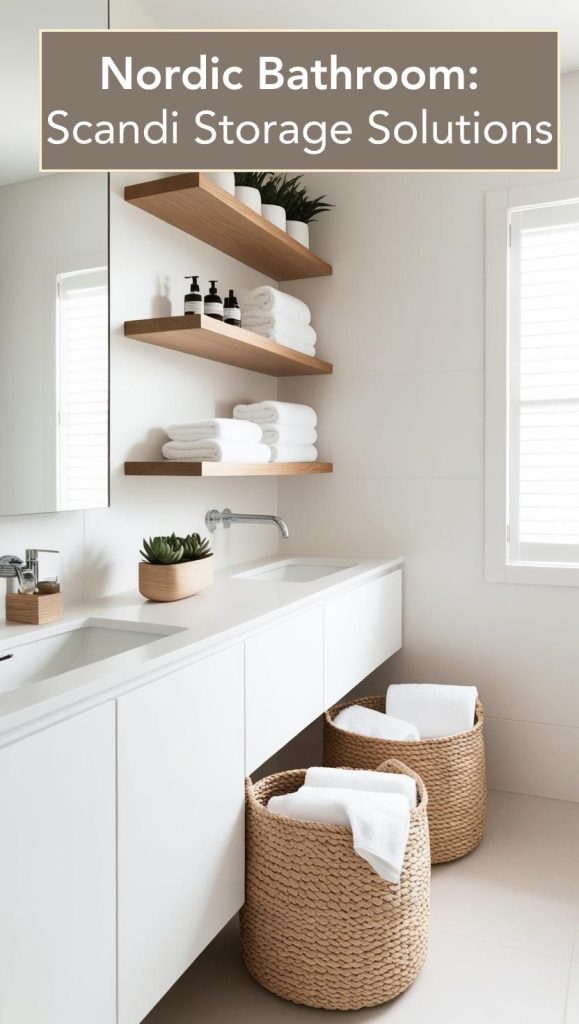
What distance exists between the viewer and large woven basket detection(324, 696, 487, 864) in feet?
7.10

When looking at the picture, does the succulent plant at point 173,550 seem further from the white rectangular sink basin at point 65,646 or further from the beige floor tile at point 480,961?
the beige floor tile at point 480,961

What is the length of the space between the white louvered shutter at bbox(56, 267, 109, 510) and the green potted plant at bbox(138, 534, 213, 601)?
0.60ft

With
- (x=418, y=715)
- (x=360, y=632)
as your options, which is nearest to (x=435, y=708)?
(x=418, y=715)

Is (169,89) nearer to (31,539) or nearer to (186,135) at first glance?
(186,135)

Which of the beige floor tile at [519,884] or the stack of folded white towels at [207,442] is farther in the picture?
the stack of folded white towels at [207,442]

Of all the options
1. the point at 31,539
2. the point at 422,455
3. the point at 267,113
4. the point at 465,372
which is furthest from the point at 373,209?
the point at 31,539

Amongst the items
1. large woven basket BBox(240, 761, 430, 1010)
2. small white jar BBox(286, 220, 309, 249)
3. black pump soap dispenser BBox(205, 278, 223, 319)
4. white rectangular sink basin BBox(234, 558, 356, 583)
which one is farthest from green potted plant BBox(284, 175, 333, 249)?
large woven basket BBox(240, 761, 430, 1010)

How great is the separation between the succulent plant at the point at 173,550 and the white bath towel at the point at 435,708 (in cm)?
84

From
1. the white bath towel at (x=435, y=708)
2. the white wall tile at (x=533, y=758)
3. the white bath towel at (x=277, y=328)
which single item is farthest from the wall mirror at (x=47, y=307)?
the white wall tile at (x=533, y=758)

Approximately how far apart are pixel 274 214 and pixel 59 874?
2028mm

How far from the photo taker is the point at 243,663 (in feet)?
5.11

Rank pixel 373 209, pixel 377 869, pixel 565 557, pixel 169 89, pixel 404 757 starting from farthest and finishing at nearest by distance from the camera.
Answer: pixel 373 209, pixel 565 557, pixel 404 757, pixel 169 89, pixel 377 869

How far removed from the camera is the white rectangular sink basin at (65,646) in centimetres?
140

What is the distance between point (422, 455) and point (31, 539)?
4.92ft
